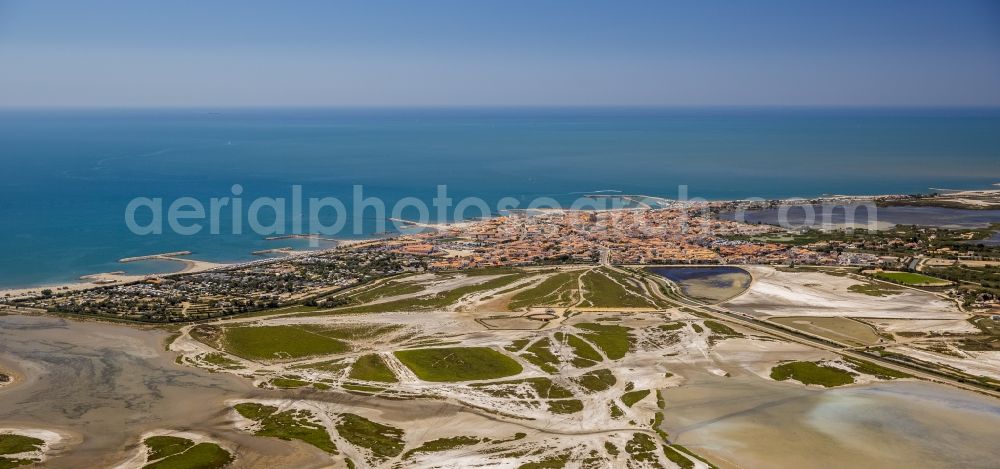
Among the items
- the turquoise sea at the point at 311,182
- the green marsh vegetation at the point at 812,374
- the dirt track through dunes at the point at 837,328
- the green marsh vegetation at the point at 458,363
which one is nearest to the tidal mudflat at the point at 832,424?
the green marsh vegetation at the point at 812,374

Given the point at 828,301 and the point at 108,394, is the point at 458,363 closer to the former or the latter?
the point at 108,394

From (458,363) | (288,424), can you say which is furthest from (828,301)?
(288,424)

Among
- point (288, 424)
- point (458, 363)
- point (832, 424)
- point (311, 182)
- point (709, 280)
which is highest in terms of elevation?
point (311, 182)

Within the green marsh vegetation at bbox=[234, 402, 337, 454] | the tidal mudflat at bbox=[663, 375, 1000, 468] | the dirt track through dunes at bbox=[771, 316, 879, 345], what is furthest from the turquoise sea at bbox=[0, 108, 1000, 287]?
the tidal mudflat at bbox=[663, 375, 1000, 468]

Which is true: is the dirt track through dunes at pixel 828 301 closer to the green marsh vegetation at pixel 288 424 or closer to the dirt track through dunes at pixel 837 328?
the dirt track through dunes at pixel 837 328

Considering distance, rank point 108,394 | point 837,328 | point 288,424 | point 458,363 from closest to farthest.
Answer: point 288,424
point 108,394
point 458,363
point 837,328

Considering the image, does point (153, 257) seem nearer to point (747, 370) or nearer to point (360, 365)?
point (360, 365)

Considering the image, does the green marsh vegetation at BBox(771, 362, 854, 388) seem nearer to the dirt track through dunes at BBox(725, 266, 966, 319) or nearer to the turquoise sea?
the dirt track through dunes at BBox(725, 266, 966, 319)

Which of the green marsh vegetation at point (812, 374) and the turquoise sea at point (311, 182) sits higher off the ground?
the turquoise sea at point (311, 182)

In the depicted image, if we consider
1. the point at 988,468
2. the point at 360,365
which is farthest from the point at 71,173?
the point at 988,468
